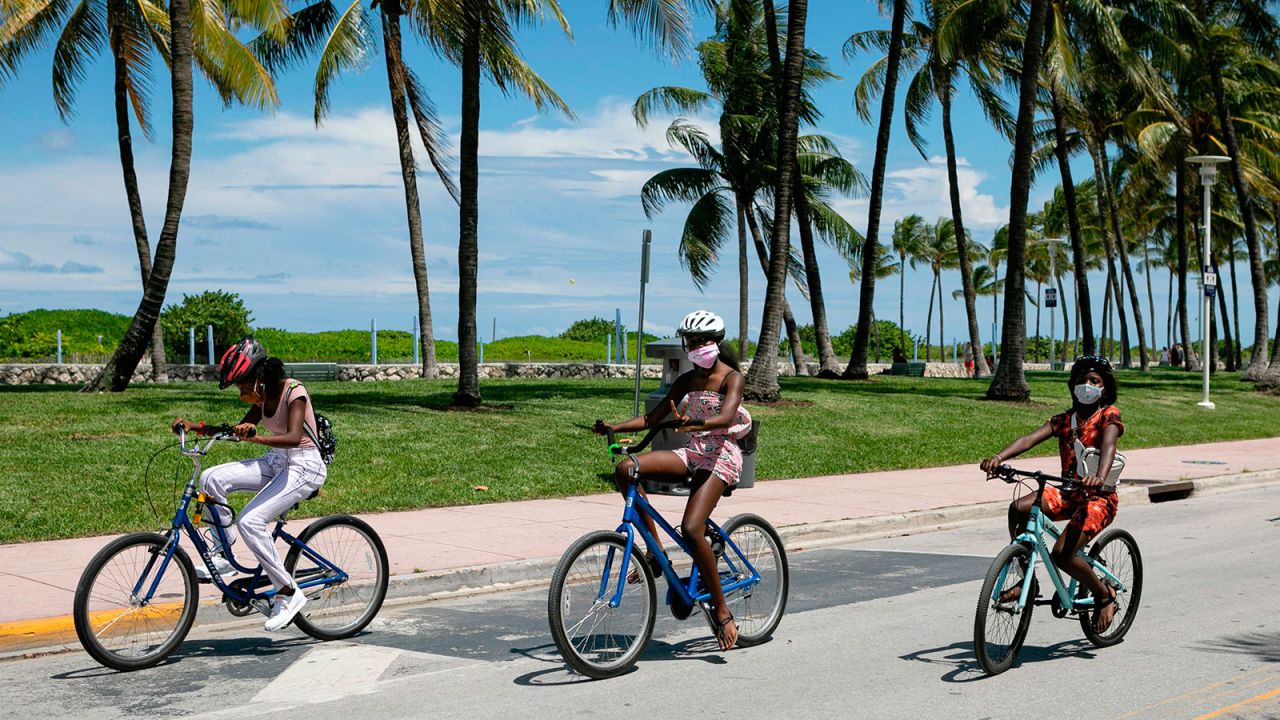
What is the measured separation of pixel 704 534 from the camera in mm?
6785

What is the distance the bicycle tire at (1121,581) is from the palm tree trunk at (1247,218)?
3305 cm

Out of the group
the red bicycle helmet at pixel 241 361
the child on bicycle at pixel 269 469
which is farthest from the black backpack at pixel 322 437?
the red bicycle helmet at pixel 241 361

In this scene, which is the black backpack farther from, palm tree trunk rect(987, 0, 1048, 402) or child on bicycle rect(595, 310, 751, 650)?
palm tree trunk rect(987, 0, 1048, 402)

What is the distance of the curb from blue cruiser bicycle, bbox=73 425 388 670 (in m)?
1.01

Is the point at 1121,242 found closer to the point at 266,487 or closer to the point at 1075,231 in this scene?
the point at 1075,231

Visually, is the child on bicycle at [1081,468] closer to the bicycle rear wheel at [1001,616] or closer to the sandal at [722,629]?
the bicycle rear wheel at [1001,616]

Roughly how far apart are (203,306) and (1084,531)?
4091cm

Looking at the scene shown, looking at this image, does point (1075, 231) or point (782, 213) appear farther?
point (1075, 231)

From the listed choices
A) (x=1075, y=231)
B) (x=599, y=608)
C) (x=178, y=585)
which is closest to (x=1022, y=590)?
(x=599, y=608)

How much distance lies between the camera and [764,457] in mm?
18531

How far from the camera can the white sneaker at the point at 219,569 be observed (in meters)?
6.95

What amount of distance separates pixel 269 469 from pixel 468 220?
45.0 feet

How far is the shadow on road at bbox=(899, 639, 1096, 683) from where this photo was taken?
6.75 meters

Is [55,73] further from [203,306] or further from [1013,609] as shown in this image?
[1013,609]
